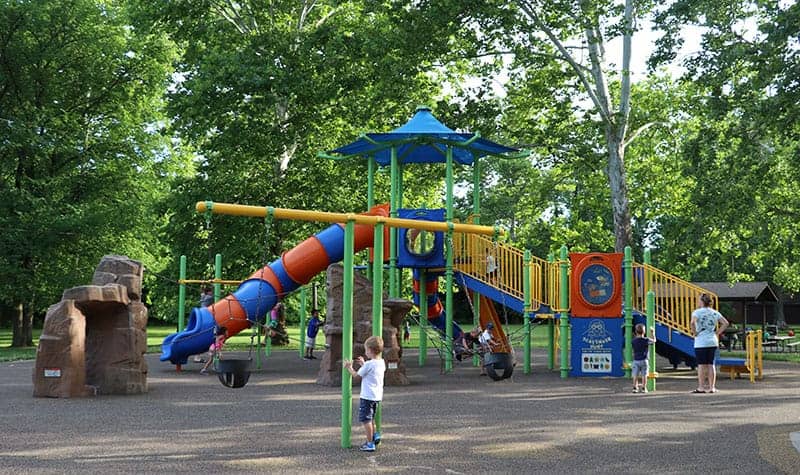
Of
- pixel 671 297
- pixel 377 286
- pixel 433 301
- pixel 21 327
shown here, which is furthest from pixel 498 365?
pixel 21 327

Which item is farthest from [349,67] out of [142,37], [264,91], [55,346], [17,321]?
[55,346]

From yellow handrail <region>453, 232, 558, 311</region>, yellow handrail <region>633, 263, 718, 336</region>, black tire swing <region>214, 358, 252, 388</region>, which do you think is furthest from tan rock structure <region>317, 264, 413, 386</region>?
black tire swing <region>214, 358, 252, 388</region>

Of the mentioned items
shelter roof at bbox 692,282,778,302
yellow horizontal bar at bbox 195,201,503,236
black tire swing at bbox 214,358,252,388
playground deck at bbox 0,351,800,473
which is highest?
shelter roof at bbox 692,282,778,302

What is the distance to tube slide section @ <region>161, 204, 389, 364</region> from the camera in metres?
20.7

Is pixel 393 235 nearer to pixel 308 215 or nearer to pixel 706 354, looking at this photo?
pixel 706 354

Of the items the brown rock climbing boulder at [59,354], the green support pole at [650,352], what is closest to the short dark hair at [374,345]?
the brown rock climbing boulder at [59,354]

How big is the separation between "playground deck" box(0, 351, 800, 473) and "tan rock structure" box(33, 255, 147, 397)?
541mm

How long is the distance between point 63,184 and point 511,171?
37.5 metres

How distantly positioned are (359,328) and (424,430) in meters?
6.67

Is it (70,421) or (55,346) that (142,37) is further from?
(70,421)

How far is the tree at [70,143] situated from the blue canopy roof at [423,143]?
13.7 metres

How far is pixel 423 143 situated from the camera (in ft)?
72.9

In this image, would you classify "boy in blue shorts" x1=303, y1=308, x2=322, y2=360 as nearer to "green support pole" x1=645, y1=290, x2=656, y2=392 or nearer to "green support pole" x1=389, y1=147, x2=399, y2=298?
"green support pole" x1=389, y1=147, x2=399, y2=298

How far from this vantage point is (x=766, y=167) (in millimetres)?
23766
